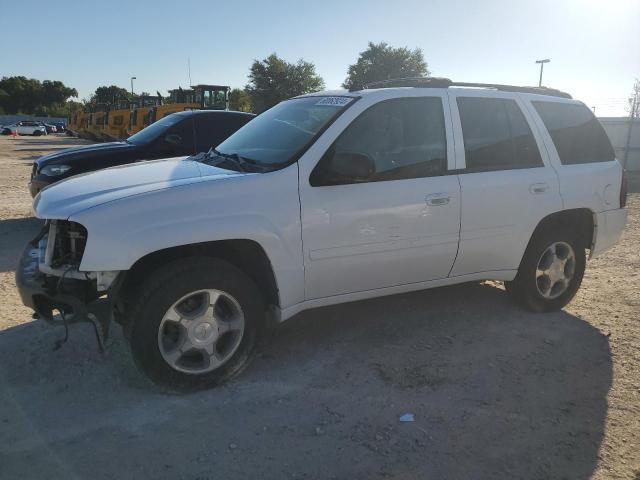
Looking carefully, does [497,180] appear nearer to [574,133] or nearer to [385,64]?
[574,133]

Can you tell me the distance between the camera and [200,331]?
3.35 meters

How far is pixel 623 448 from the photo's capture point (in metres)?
2.92

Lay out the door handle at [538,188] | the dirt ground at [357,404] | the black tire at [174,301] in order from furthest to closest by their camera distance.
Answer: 1. the door handle at [538,188]
2. the black tire at [174,301]
3. the dirt ground at [357,404]

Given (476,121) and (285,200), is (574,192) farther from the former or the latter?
(285,200)

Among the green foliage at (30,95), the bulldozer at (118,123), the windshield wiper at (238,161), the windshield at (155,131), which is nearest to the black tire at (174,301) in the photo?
the windshield wiper at (238,161)

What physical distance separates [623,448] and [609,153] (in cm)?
301

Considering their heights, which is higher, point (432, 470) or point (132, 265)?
point (132, 265)

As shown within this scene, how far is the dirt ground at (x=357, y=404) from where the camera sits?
274cm

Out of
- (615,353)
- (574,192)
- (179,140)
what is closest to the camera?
(615,353)

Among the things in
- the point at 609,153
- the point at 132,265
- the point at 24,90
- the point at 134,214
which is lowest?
the point at 132,265

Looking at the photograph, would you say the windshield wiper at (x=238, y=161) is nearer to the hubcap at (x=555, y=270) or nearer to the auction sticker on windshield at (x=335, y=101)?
the auction sticker on windshield at (x=335, y=101)

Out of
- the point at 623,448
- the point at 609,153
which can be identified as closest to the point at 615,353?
the point at 623,448

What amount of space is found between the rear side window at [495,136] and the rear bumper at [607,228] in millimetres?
894

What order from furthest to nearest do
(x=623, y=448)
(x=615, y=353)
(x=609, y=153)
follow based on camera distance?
(x=609, y=153) < (x=615, y=353) < (x=623, y=448)
